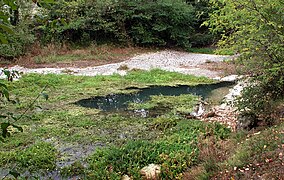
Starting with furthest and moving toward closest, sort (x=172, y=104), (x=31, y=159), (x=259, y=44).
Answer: (x=172, y=104), (x=31, y=159), (x=259, y=44)

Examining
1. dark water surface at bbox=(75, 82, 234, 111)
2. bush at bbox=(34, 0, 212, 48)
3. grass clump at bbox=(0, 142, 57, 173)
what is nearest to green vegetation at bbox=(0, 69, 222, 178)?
grass clump at bbox=(0, 142, 57, 173)

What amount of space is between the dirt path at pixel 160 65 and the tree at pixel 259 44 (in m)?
7.30

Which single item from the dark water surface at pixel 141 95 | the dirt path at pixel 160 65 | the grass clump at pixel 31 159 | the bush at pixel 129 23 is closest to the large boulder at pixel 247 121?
the grass clump at pixel 31 159

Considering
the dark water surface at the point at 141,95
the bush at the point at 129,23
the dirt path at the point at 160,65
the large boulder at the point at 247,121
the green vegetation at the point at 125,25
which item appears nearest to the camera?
the large boulder at the point at 247,121

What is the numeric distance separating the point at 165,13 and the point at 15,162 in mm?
17547

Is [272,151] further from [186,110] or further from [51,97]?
[51,97]

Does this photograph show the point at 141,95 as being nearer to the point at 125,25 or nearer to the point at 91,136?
the point at 91,136

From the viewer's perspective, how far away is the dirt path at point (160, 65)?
15.2 m

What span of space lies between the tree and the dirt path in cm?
730

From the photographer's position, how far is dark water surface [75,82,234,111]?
10.2 metres

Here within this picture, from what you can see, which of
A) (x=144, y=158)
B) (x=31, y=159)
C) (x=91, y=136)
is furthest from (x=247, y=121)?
(x=31, y=159)

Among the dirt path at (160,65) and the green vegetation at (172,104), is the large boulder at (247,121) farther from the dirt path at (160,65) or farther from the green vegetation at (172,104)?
the dirt path at (160,65)

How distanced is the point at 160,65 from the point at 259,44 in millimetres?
11637

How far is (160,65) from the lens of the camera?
1716 cm
